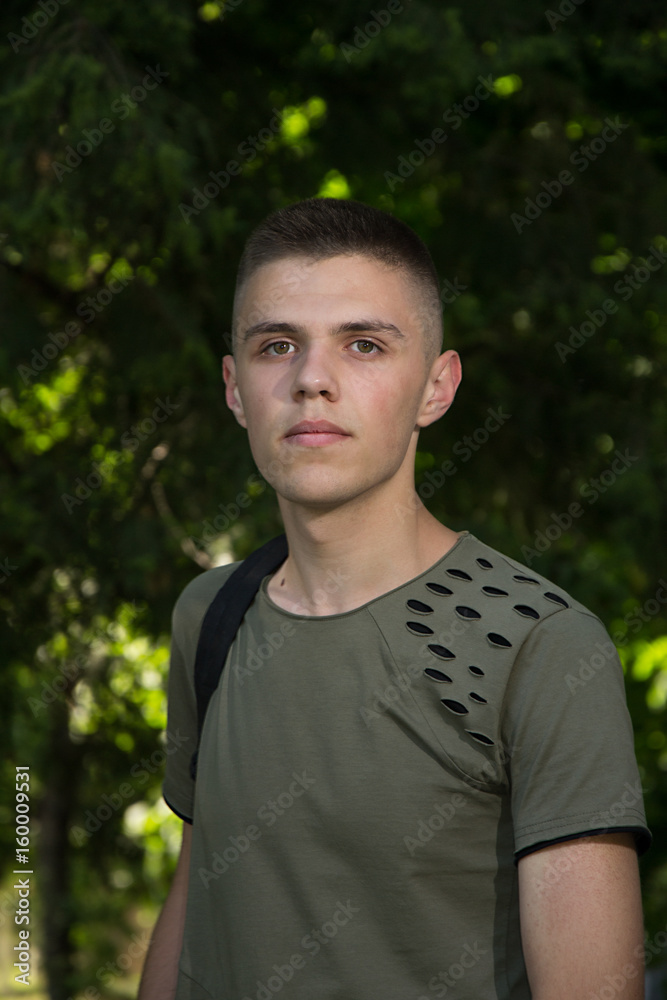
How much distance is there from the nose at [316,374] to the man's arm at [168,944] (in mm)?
1124

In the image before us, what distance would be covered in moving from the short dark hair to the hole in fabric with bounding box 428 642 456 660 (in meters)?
0.67

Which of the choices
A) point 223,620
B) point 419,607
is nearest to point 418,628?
point 419,607

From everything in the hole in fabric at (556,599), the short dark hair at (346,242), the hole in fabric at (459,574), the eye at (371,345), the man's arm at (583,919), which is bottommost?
the man's arm at (583,919)

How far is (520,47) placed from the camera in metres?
3.90

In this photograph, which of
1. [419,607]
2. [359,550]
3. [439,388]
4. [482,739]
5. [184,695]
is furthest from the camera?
[184,695]

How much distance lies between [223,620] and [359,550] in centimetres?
39

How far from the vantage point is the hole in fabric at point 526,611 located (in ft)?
5.98

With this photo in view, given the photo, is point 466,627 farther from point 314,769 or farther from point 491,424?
point 491,424

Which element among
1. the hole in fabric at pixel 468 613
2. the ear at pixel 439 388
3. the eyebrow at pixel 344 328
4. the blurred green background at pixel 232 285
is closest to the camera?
the hole in fabric at pixel 468 613

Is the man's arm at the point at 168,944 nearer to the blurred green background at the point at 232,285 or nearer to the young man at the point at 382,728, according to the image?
the young man at the point at 382,728

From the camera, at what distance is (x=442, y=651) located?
188 centimetres

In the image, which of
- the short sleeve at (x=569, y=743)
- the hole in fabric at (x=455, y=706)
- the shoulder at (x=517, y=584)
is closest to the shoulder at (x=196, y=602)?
the shoulder at (x=517, y=584)

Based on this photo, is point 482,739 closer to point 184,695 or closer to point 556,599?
point 556,599

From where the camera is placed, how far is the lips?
1.98 metres
